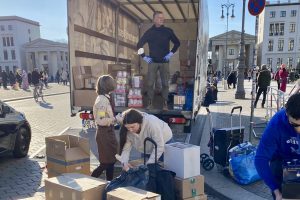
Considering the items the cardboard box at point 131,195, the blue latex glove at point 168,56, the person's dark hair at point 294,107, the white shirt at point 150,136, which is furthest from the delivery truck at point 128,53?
the person's dark hair at point 294,107

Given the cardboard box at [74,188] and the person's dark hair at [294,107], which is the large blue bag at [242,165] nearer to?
the cardboard box at [74,188]

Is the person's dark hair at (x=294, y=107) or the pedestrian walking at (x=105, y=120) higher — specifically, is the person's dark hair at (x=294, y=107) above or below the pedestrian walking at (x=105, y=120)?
above

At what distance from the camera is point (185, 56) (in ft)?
36.4

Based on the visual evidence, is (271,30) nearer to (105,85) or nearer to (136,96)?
(136,96)

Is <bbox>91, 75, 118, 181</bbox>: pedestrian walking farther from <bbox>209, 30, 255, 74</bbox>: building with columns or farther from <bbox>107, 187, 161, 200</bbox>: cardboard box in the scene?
<bbox>209, 30, 255, 74</bbox>: building with columns

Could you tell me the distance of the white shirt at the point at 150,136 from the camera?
3.43 metres

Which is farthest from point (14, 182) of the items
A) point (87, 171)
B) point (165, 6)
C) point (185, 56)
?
point (185, 56)

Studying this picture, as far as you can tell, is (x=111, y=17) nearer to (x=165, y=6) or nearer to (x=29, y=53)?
(x=165, y=6)

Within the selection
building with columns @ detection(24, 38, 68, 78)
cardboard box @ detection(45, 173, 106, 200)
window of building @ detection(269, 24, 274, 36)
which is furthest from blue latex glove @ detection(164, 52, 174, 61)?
window of building @ detection(269, 24, 274, 36)

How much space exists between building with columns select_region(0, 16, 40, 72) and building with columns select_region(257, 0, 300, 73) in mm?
65869

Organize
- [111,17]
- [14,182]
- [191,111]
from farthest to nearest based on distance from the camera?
[111,17] < [191,111] < [14,182]

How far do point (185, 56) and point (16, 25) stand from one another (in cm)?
8601

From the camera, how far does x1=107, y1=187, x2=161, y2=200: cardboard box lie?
2691mm

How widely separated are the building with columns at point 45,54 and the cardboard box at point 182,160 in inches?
3245
